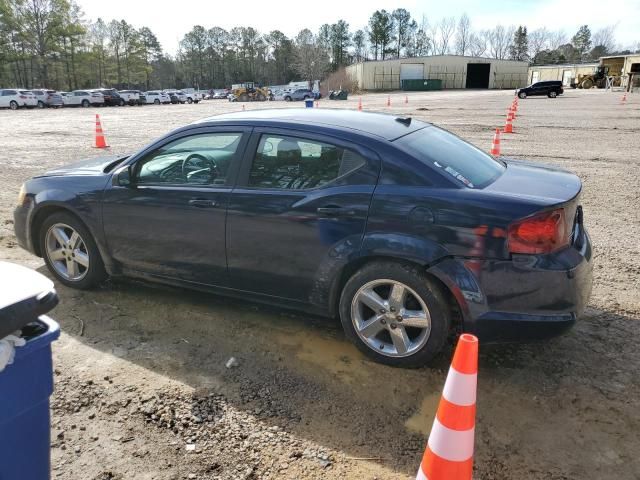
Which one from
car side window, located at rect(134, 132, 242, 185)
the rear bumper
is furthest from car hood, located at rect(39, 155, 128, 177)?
the rear bumper

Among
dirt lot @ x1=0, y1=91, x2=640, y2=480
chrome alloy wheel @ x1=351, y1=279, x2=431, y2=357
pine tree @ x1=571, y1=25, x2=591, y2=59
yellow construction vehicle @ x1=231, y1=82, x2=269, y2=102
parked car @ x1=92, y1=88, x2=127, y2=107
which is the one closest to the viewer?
dirt lot @ x1=0, y1=91, x2=640, y2=480

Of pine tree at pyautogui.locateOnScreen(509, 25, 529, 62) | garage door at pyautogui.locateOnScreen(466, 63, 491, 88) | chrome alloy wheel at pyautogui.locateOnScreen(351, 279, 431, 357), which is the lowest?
chrome alloy wheel at pyautogui.locateOnScreen(351, 279, 431, 357)

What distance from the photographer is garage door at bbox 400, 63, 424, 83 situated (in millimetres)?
79562

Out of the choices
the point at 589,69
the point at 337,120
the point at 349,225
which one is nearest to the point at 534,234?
the point at 349,225

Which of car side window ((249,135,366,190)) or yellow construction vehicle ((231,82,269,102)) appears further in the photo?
yellow construction vehicle ((231,82,269,102))

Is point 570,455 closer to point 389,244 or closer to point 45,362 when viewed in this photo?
point 389,244

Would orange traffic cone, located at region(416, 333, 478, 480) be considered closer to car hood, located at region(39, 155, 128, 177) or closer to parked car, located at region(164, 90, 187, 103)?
car hood, located at region(39, 155, 128, 177)

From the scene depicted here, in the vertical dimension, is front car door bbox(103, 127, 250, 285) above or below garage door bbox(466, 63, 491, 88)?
below

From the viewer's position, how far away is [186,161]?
4.05 metres

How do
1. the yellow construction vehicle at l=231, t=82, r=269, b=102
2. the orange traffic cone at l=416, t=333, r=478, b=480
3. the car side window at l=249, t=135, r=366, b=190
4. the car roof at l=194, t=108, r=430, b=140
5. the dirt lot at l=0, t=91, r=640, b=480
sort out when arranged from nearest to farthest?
the orange traffic cone at l=416, t=333, r=478, b=480 → the dirt lot at l=0, t=91, r=640, b=480 → the car side window at l=249, t=135, r=366, b=190 → the car roof at l=194, t=108, r=430, b=140 → the yellow construction vehicle at l=231, t=82, r=269, b=102

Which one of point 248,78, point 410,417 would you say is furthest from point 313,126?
point 248,78

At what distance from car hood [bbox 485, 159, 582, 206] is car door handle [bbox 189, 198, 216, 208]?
193 centimetres

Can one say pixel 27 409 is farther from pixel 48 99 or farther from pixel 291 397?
pixel 48 99

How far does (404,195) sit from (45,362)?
84.7 inches
